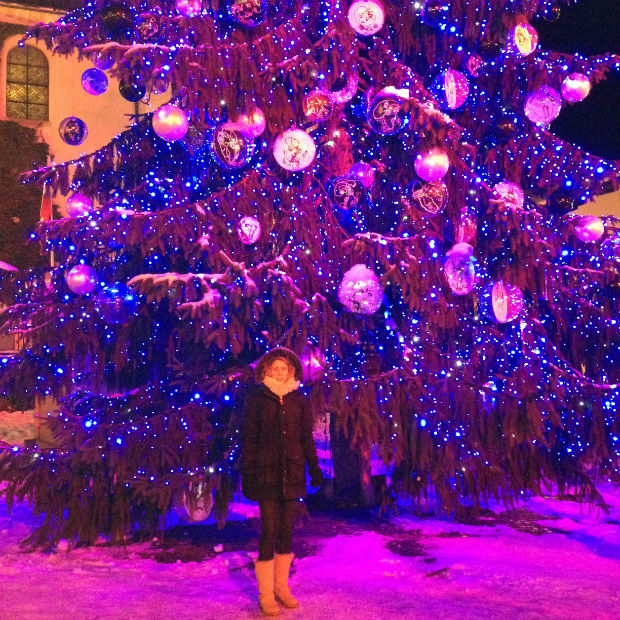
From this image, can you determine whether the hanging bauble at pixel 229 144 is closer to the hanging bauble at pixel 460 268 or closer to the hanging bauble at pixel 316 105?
the hanging bauble at pixel 316 105

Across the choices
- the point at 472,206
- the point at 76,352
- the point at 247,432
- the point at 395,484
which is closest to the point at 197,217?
the point at 76,352

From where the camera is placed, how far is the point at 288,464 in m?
4.82

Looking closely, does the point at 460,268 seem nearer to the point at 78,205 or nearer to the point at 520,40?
the point at 520,40

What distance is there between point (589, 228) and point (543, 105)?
1.29 metres

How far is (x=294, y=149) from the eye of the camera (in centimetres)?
609

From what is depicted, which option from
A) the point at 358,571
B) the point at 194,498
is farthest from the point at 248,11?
the point at 358,571

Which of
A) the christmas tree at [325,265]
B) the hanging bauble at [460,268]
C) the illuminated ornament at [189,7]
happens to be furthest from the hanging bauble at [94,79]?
the hanging bauble at [460,268]

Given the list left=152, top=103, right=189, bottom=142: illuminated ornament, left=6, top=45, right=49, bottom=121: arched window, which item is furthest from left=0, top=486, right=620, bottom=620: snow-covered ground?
left=6, top=45, right=49, bottom=121: arched window

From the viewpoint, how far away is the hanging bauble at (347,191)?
6539 mm

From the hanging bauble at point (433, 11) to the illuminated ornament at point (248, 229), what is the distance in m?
2.56

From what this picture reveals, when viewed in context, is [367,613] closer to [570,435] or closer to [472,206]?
[570,435]

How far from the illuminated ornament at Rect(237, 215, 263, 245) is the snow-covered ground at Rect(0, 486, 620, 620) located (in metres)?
2.66

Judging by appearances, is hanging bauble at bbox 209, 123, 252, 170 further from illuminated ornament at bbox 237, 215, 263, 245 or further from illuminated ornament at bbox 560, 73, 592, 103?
illuminated ornament at bbox 560, 73, 592, 103

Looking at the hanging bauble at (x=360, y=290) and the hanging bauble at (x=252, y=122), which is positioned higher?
the hanging bauble at (x=252, y=122)
